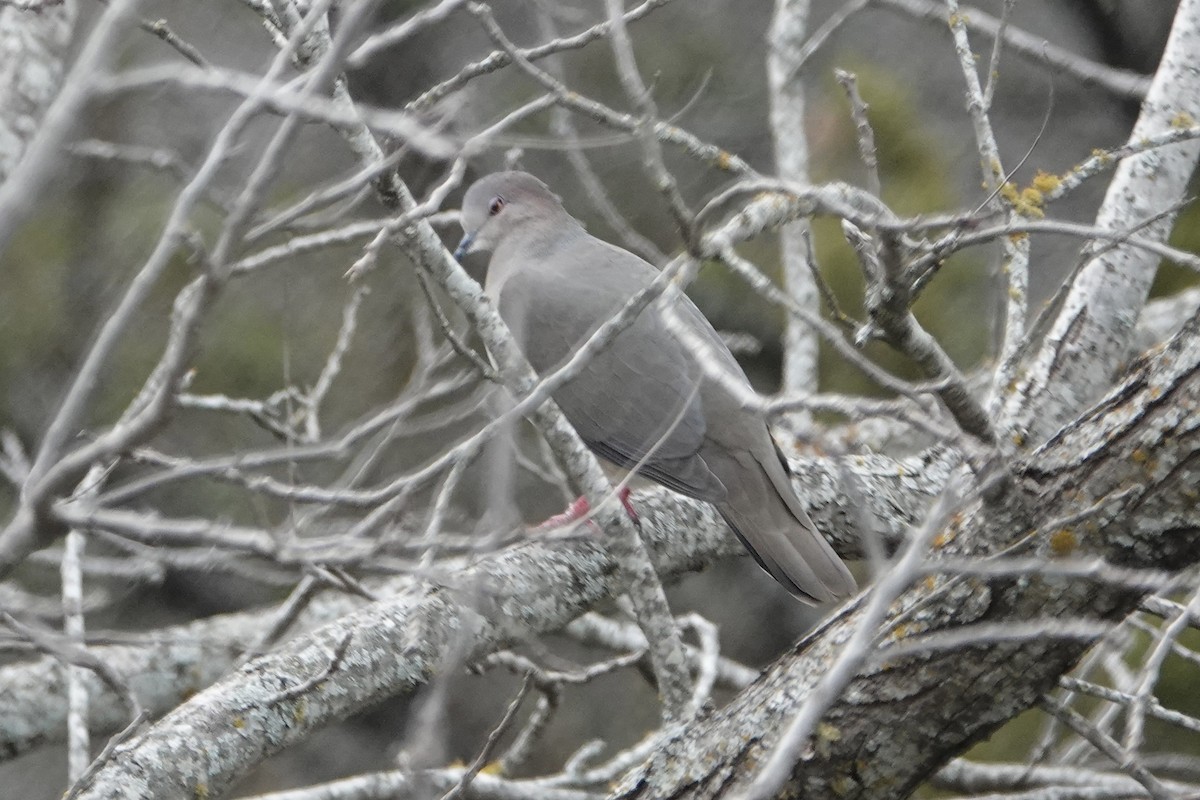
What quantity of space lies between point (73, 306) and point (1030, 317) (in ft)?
16.0

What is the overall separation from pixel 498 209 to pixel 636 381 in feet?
3.19

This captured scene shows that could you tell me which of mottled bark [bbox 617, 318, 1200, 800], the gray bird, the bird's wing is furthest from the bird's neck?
mottled bark [bbox 617, 318, 1200, 800]

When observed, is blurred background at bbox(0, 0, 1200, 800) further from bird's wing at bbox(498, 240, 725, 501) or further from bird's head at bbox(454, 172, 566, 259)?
bird's wing at bbox(498, 240, 725, 501)

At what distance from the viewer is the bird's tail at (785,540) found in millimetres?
2941

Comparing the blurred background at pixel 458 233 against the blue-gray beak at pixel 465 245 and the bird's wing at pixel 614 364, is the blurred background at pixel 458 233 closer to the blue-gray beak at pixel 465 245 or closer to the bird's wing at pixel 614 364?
the blue-gray beak at pixel 465 245

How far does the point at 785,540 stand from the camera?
2.95m

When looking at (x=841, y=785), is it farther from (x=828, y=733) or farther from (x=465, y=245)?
(x=465, y=245)

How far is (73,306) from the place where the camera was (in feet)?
21.1

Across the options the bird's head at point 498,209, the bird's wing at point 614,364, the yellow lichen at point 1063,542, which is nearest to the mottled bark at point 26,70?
the bird's head at point 498,209

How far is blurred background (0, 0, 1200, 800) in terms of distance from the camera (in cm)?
615

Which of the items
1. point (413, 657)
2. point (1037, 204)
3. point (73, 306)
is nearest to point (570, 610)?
point (413, 657)

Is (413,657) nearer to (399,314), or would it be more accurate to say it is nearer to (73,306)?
(399,314)

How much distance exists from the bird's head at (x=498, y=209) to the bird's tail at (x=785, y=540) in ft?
4.76

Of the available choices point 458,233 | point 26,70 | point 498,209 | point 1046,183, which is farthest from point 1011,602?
point 458,233
